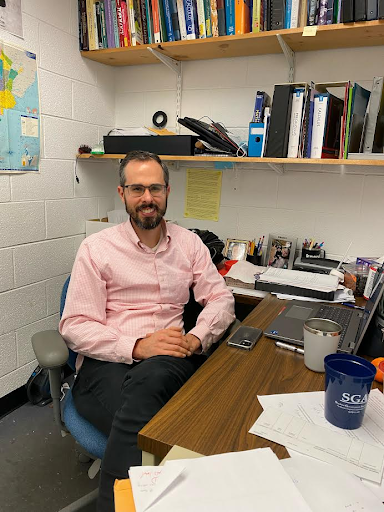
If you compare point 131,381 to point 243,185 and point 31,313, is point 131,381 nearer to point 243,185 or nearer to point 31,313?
point 31,313

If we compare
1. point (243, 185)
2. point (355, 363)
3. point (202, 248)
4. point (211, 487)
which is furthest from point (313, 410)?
point (243, 185)

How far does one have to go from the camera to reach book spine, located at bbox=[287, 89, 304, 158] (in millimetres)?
1835

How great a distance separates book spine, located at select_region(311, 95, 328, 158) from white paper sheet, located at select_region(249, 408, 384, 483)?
1341 mm

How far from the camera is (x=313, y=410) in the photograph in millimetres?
886

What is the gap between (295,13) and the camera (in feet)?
6.00

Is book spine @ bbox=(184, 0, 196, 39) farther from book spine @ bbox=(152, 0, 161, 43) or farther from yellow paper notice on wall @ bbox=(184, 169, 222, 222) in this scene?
yellow paper notice on wall @ bbox=(184, 169, 222, 222)

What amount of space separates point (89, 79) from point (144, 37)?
17.8 inches

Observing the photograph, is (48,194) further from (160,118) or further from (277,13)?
(277,13)

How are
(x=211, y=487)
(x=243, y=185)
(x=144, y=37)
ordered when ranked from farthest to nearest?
1. (x=243, y=185)
2. (x=144, y=37)
3. (x=211, y=487)

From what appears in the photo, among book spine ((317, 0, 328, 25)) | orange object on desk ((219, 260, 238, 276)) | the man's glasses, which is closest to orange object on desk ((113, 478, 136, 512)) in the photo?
the man's glasses

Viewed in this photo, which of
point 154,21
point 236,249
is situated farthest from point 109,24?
point 236,249

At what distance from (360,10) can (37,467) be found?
239 centimetres

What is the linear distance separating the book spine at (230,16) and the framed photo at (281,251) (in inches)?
42.1

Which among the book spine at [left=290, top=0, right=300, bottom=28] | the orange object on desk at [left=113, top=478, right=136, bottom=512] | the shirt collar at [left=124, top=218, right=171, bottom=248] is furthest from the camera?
the book spine at [left=290, top=0, right=300, bottom=28]
